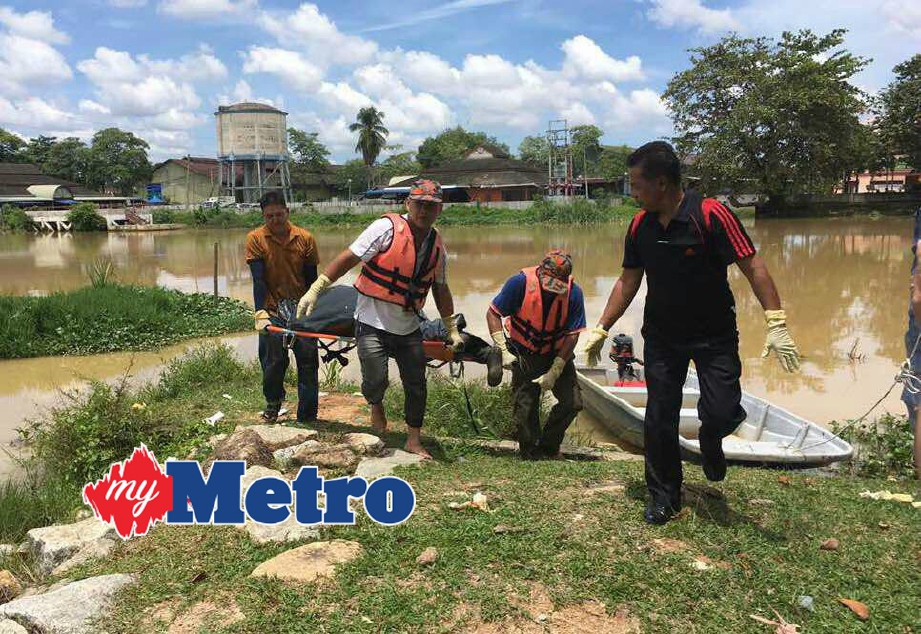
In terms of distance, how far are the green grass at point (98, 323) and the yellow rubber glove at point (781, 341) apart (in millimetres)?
10324

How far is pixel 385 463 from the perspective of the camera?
4332 mm

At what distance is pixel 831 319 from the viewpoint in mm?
13711

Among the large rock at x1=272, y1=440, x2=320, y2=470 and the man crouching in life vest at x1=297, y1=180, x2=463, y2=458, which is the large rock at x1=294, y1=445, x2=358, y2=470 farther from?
the man crouching in life vest at x1=297, y1=180, x2=463, y2=458

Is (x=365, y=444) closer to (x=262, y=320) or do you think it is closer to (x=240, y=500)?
(x=240, y=500)

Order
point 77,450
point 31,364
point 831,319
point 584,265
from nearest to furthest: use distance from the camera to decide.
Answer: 1. point 77,450
2. point 31,364
3. point 831,319
4. point 584,265

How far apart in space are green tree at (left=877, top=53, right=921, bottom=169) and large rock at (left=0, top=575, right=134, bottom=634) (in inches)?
2018

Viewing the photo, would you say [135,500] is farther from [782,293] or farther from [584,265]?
[584,265]

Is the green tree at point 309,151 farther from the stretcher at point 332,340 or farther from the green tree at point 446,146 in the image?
the stretcher at point 332,340

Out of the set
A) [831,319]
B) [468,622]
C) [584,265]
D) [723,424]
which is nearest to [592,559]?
[468,622]

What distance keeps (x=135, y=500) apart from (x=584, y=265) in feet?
70.9

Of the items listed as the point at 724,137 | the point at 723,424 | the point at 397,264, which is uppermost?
the point at 724,137

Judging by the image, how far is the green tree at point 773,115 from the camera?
3875 cm

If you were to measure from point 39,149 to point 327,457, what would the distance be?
8035cm

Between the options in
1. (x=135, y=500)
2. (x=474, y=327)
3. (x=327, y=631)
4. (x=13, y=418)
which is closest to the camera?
(x=327, y=631)
